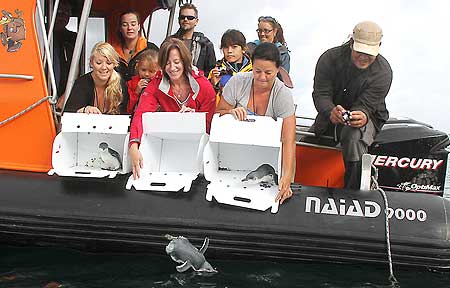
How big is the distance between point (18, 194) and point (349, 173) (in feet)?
7.86

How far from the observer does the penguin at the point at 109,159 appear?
4676mm

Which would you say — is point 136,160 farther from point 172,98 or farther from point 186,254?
point 186,254

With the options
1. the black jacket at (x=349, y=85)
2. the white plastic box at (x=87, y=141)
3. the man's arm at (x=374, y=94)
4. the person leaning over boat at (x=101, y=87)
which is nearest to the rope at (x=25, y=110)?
the person leaning over boat at (x=101, y=87)

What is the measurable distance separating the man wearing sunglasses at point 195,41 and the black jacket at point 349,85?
139cm

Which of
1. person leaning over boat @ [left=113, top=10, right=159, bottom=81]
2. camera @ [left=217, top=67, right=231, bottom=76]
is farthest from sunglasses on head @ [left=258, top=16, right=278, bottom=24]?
person leaning over boat @ [left=113, top=10, right=159, bottom=81]

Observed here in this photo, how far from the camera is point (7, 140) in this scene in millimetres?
4793

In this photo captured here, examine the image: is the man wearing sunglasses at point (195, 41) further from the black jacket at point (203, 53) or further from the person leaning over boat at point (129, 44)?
the person leaning over boat at point (129, 44)

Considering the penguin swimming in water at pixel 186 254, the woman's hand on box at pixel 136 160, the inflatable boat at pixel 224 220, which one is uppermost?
the woman's hand on box at pixel 136 160

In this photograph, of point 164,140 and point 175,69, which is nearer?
point 175,69

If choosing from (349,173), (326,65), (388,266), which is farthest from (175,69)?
(388,266)

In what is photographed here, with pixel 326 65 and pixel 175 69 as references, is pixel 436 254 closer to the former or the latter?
pixel 326 65

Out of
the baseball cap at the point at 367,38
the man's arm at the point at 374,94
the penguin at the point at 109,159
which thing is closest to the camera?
the baseball cap at the point at 367,38

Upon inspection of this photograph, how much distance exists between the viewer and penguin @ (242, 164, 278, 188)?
4.42 metres

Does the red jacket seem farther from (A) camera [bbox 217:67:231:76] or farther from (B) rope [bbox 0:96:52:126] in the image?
(A) camera [bbox 217:67:231:76]
